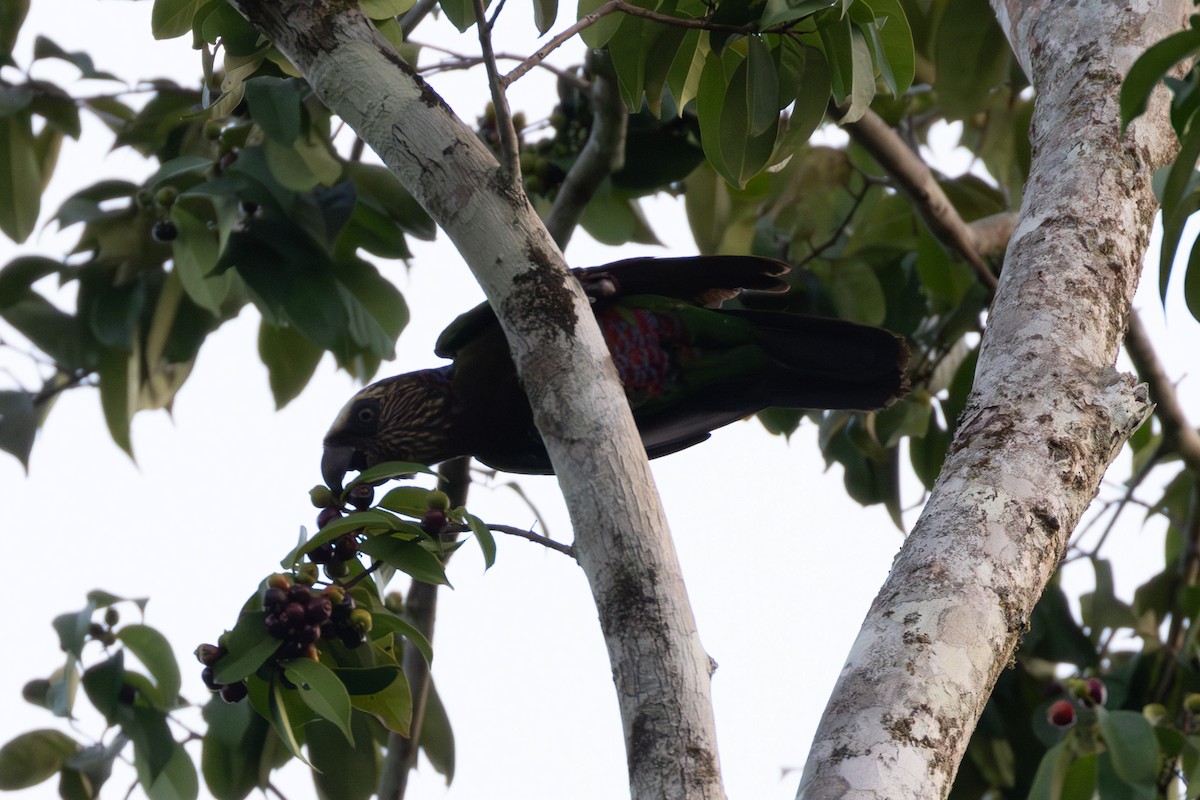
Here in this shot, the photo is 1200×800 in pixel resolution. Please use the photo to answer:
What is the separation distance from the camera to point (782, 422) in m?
3.47

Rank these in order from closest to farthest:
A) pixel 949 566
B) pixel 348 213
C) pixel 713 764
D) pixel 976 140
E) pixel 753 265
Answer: pixel 713 764
pixel 949 566
pixel 753 265
pixel 348 213
pixel 976 140

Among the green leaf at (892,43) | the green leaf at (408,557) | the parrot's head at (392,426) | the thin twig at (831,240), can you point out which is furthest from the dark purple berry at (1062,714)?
the green leaf at (408,557)

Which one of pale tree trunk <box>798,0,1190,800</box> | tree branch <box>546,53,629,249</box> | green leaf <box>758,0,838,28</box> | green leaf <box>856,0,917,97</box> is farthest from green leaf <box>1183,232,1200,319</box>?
tree branch <box>546,53,629,249</box>

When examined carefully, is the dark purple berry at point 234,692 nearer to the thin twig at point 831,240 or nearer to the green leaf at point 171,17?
the green leaf at point 171,17

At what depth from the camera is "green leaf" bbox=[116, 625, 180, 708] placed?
2389mm

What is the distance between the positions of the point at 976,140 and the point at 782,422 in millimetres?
1734

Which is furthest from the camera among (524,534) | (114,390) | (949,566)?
(114,390)

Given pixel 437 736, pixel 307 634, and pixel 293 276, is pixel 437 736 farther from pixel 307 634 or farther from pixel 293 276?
pixel 307 634

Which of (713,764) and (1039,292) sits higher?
(1039,292)

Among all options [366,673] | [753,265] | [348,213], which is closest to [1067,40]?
[753,265]

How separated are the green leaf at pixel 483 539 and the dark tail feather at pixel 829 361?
127 cm

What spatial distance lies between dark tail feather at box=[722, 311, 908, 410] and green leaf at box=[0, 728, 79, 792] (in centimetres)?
182

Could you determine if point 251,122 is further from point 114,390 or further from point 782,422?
point 782,422

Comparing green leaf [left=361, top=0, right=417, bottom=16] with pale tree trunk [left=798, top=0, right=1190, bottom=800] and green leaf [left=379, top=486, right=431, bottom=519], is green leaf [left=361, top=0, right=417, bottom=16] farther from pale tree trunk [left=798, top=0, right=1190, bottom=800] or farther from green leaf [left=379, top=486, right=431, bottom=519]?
pale tree trunk [left=798, top=0, right=1190, bottom=800]
